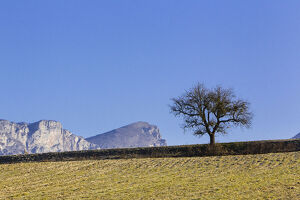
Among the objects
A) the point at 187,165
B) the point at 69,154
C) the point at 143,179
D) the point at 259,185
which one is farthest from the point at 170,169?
the point at 69,154

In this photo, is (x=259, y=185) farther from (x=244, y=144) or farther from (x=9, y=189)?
(x=244, y=144)

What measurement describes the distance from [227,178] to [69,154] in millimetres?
36878

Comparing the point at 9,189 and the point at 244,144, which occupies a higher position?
the point at 244,144

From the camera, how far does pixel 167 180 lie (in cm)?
2803

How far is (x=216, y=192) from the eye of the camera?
2127 cm

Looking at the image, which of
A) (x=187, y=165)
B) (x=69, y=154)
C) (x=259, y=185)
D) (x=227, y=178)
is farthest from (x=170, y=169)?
(x=69, y=154)

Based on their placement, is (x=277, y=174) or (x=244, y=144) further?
(x=244, y=144)

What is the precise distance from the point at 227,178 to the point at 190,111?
1216 inches

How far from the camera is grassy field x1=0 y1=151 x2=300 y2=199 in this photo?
851 inches

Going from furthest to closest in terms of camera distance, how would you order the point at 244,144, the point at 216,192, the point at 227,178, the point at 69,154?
1. the point at 69,154
2. the point at 244,144
3. the point at 227,178
4. the point at 216,192

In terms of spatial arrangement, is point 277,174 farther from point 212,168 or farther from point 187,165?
point 187,165

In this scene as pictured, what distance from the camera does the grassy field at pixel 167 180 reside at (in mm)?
21625

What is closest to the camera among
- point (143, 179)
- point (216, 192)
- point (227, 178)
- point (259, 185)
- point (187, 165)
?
point (216, 192)

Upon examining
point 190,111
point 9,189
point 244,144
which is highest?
point 190,111
